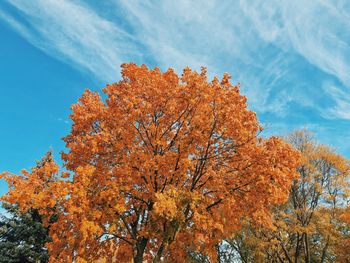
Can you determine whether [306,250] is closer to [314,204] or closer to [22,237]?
[314,204]

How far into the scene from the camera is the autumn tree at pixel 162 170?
1030 centimetres

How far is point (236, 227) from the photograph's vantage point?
1138 cm

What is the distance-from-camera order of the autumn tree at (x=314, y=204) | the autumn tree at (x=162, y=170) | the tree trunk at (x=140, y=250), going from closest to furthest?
1. the autumn tree at (x=162, y=170)
2. the tree trunk at (x=140, y=250)
3. the autumn tree at (x=314, y=204)

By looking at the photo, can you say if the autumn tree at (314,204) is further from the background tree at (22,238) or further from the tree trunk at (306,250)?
the background tree at (22,238)

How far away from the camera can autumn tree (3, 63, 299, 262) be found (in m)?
10.3

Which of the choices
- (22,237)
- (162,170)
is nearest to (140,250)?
(162,170)

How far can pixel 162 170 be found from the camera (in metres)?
11.7

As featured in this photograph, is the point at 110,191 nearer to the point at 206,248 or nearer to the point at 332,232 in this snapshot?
the point at 206,248

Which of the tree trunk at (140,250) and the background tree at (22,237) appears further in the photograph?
the background tree at (22,237)

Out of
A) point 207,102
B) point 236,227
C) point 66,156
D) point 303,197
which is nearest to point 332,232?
point 303,197

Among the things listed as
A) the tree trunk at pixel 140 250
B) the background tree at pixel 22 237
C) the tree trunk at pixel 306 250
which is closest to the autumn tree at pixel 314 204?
the tree trunk at pixel 306 250

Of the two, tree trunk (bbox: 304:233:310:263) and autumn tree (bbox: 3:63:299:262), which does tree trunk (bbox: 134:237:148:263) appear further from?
tree trunk (bbox: 304:233:310:263)

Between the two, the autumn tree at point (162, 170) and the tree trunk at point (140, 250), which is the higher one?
the autumn tree at point (162, 170)

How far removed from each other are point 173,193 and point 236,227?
3174 mm
